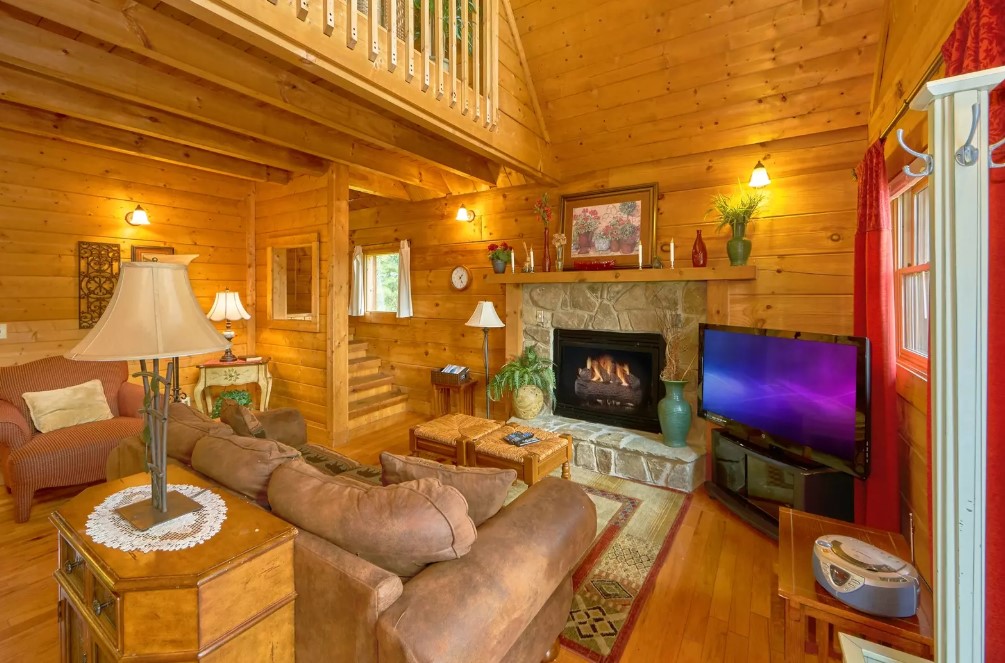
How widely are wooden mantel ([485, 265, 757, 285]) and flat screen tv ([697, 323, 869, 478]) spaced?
40 cm

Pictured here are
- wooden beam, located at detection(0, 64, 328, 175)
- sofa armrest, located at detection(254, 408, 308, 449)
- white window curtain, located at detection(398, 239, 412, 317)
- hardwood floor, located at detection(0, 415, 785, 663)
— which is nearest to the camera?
hardwood floor, located at detection(0, 415, 785, 663)

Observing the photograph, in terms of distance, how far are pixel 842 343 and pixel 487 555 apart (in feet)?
6.70

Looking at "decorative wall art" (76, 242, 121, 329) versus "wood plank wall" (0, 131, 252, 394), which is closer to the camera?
"wood plank wall" (0, 131, 252, 394)

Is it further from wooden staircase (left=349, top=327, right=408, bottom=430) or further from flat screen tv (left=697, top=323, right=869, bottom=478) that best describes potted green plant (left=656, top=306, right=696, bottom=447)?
wooden staircase (left=349, top=327, right=408, bottom=430)

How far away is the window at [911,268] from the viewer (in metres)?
2.16

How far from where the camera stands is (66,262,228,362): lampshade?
117 cm

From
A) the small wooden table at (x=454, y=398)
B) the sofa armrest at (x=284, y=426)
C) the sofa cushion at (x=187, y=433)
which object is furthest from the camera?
the small wooden table at (x=454, y=398)

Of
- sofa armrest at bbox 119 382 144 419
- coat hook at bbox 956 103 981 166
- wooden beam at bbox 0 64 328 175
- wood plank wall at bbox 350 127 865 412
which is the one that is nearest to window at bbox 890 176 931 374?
wood plank wall at bbox 350 127 865 412

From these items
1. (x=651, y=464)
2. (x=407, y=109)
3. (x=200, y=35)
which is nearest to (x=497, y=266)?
(x=407, y=109)

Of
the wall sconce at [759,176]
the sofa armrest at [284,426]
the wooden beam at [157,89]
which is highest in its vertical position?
the wooden beam at [157,89]

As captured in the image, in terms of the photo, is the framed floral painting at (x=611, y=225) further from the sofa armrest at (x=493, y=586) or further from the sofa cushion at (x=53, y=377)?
the sofa cushion at (x=53, y=377)

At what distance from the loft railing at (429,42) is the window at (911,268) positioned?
8.04ft

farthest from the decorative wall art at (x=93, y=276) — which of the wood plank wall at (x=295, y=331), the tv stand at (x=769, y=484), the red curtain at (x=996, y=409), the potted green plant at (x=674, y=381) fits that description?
the red curtain at (x=996, y=409)

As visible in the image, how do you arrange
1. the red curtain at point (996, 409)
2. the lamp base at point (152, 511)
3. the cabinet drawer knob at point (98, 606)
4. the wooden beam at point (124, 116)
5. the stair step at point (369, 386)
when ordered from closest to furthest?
1. the red curtain at point (996, 409)
2. the cabinet drawer knob at point (98, 606)
3. the lamp base at point (152, 511)
4. the wooden beam at point (124, 116)
5. the stair step at point (369, 386)
